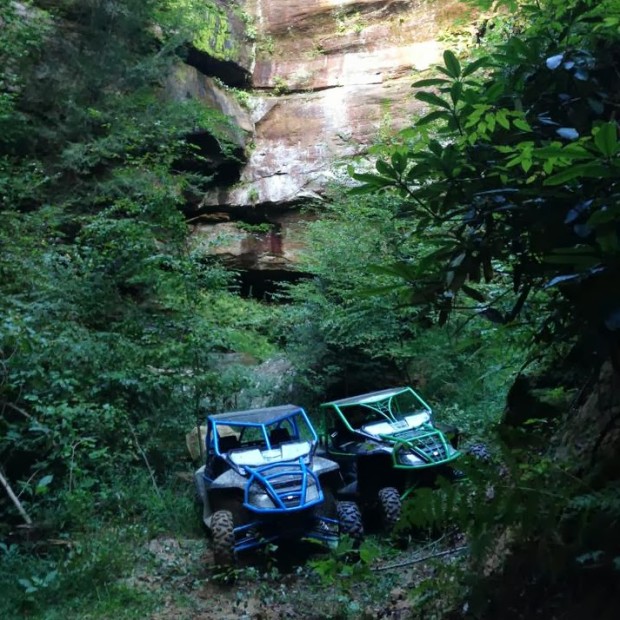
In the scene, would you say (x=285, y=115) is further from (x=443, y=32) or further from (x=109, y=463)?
Result: (x=109, y=463)

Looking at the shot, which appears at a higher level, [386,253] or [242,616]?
[386,253]

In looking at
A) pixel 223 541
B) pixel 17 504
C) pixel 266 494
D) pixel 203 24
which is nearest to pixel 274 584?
pixel 223 541

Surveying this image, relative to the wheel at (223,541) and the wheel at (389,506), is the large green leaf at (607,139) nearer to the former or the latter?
the wheel at (223,541)

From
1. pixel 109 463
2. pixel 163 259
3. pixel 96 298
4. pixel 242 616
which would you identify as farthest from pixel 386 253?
pixel 242 616

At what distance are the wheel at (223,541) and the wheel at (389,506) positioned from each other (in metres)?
1.66

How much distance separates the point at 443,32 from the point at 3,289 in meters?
13.8

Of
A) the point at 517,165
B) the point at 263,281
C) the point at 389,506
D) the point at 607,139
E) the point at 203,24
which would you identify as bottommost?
the point at 263,281

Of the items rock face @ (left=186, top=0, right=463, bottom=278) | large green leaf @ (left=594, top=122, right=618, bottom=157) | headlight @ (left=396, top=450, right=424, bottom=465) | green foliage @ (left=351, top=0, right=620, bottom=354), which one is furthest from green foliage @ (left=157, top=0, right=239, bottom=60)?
large green leaf @ (left=594, top=122, right=618, bottom=157)

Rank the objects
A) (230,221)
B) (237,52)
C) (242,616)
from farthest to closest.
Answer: (237,52) → (230,221) → (242,616)

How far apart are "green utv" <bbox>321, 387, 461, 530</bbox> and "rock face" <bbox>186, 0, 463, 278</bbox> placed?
26.0 feet

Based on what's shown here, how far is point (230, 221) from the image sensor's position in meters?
16.2

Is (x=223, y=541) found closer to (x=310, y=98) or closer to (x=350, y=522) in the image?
(x=350, y=522)

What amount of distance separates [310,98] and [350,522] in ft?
45.7

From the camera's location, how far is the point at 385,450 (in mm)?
6812
